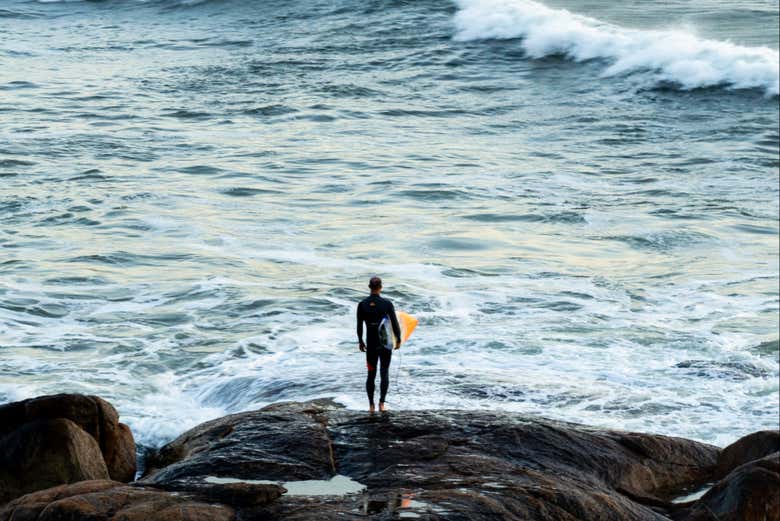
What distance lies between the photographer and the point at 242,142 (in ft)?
88.5

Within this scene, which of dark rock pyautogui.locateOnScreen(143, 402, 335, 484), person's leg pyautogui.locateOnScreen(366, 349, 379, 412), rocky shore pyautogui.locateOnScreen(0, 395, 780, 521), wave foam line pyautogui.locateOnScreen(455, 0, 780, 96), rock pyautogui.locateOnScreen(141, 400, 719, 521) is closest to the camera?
rocky shore pyautogui.locateOnScreen(0, 395, 780, 521)

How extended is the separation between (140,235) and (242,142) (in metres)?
7.27

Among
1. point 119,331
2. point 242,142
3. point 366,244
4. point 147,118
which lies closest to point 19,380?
point 119,331

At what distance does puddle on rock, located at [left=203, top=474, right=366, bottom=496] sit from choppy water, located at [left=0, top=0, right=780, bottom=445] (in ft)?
11.1

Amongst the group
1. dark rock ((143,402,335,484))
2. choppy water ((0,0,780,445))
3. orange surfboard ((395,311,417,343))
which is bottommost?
choppy water ((0,0,780,445))

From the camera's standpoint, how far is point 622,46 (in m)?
34.0

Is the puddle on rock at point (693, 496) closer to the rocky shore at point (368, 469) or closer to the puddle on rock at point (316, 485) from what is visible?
the rocky shore at point (368, 469)

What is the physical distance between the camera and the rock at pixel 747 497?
9156 millimetres

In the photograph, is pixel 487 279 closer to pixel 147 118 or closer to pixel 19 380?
pixel 19 380

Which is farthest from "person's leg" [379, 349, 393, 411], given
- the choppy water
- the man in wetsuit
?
the choppy water

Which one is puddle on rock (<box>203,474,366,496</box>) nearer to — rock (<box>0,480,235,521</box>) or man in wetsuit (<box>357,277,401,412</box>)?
rock (<box>0,480,235,521</box>)

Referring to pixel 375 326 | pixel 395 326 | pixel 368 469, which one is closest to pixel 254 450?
pixel 368 469

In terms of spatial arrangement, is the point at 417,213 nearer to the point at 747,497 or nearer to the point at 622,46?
the point at 747,497

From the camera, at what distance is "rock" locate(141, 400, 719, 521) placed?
A: 8656mm
